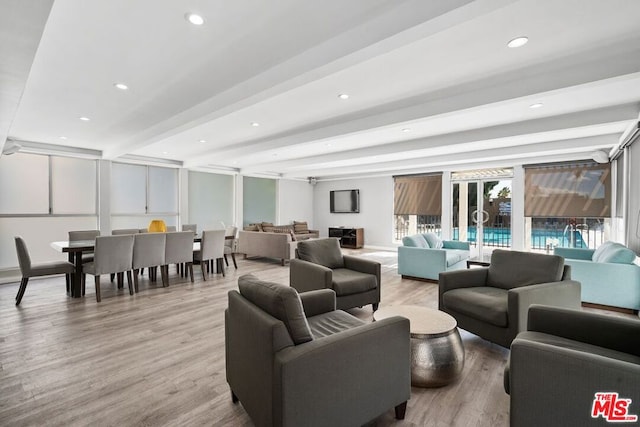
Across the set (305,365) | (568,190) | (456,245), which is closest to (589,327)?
(305,365)

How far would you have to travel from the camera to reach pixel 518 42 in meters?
2.27

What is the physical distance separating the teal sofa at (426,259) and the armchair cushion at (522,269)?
1801 millimetres

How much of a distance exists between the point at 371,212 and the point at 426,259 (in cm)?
488

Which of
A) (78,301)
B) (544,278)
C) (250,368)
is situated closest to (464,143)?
(544,278)

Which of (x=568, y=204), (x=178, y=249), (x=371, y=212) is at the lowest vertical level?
(x=178, y=249)

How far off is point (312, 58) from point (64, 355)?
3.22 m

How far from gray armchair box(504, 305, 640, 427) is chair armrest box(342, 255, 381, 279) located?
2080mm

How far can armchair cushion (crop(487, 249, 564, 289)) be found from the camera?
9.32 ft

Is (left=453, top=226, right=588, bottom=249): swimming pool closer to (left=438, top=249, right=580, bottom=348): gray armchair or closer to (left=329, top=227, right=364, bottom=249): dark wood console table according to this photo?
(left=329, top=227, right=364, bottom=249): dark wood console table

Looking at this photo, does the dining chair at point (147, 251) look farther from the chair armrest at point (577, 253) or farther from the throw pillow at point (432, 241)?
A: the chair armrest at point (577, 253)

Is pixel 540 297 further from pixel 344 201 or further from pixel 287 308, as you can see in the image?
pixel 344 201

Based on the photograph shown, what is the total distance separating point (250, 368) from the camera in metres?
1.63

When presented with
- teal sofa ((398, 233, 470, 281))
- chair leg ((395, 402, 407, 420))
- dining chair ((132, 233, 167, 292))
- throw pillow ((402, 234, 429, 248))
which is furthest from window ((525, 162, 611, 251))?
dining chair ((132, 233, 167, 292))

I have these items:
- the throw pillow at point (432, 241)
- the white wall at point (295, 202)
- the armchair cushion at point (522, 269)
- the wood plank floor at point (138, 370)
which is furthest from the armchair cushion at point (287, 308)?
the white wall at point (295, 202)
